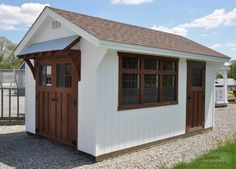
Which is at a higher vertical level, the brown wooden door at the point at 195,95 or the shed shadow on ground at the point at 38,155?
the brown wooden door at the point at 195,95

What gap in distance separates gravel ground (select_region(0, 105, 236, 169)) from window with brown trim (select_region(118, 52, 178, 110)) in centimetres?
108

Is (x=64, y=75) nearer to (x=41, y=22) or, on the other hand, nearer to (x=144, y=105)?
(x=41, y=22)

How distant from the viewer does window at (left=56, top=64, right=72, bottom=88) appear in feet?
18.1

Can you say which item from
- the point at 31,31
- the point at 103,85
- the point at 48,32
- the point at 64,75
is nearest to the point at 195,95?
the point at 103,85

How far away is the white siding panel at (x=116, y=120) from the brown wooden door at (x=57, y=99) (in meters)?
0.75

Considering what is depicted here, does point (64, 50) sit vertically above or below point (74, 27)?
below

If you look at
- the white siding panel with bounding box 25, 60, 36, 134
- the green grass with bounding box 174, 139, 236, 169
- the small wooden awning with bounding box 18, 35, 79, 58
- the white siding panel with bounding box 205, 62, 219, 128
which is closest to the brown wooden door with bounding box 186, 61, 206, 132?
the white siding panel with bounding box 205, 62, 219, 128

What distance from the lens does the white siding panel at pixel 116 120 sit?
191 inches

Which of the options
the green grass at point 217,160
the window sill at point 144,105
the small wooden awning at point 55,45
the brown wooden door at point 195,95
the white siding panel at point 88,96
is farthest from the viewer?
the brown wooden door at point 195,95

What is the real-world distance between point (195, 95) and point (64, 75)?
4.07 meters

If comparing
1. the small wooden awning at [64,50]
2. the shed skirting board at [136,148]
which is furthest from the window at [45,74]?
the shed skirting board at [136,148]

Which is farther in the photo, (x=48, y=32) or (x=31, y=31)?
(x=31, y=31)

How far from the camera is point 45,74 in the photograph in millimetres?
6273

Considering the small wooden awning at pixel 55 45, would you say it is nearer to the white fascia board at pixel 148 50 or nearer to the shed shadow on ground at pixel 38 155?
the white fascia board at pixel 148 50
